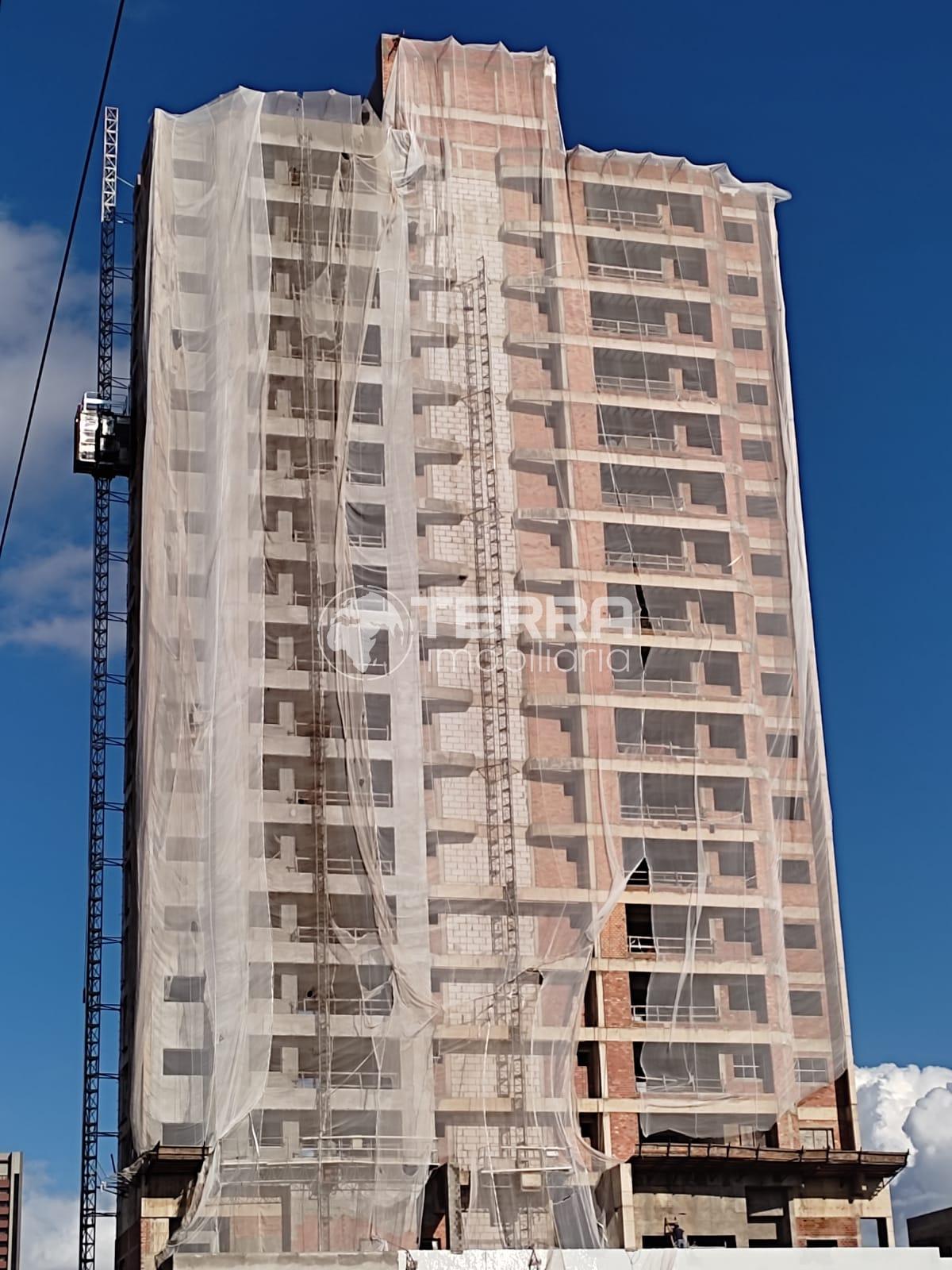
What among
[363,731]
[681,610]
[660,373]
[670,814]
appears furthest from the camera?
[660,373]

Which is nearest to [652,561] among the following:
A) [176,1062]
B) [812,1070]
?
[812,1070]

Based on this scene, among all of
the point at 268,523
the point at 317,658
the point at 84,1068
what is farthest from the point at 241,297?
the point at 84,1068

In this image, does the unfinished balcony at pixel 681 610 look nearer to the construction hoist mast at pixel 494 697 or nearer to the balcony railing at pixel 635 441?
the balcony railing at pixel 635 441

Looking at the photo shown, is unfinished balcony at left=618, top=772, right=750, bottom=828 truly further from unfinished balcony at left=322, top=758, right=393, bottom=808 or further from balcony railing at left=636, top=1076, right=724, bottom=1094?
balcony railing at left=636, top=1076, right=724, bottom=1094

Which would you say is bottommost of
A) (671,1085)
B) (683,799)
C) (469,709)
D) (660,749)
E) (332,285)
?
(671,1085)

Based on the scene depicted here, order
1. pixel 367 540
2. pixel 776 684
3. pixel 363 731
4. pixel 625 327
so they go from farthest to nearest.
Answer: pixel 625 327 < pixel 776 684 < pixel 367 540 < pixel 363 731

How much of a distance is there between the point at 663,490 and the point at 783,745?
10.5m

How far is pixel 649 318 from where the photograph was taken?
63219 mm

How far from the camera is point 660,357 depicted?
6200 centimetres

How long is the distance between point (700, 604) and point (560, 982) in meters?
16.5

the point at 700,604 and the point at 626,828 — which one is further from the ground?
the point at 700,604

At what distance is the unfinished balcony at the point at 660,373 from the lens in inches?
2411

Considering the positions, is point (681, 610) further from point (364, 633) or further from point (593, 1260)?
point (593, 1260)

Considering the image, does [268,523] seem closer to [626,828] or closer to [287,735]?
[287,735]
